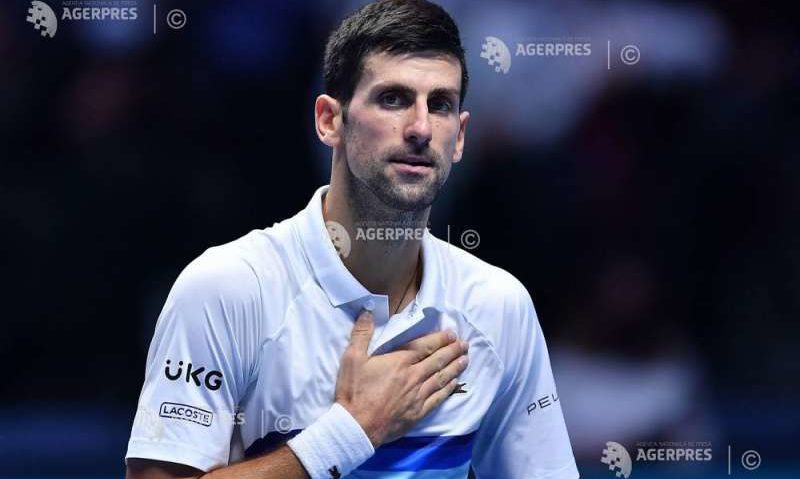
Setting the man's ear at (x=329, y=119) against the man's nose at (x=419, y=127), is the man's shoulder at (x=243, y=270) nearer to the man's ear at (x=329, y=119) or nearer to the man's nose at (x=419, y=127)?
the man's ear at (x=329, y=119)

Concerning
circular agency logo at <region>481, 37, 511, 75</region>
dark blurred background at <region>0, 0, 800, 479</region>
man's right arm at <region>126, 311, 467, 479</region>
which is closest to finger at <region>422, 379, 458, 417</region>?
man's right arm at <region>126, 311, 467, 479</region>

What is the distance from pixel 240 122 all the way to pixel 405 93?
5.08ft

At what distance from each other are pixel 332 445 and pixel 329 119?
0.78 m

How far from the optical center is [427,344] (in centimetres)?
246

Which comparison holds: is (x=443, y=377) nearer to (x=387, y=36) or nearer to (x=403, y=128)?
(x=403, y=128)

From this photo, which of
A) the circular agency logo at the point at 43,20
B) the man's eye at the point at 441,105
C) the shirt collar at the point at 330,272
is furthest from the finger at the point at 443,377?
the circular agency logo at the point at 43,20

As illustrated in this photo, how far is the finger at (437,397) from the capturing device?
2.39 meters

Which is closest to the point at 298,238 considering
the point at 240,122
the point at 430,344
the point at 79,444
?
the point at 430,344

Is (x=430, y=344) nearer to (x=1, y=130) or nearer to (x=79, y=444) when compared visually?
(x=79, y=444)

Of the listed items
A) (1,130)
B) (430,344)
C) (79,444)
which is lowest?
(79,444)

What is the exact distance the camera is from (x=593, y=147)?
396 cm

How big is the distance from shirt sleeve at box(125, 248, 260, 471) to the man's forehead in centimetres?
55

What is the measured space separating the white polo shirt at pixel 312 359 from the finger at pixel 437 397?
37 mm

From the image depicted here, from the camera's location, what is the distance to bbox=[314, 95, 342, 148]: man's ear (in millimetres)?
2531
